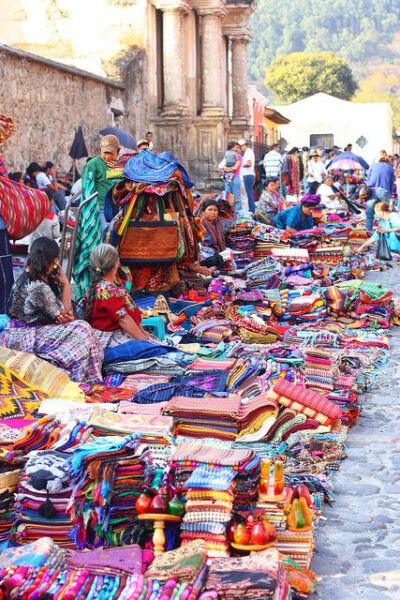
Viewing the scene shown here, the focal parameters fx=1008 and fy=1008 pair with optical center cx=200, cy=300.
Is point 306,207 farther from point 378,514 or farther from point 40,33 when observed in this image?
point 40,33

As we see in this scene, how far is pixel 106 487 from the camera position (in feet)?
14.8

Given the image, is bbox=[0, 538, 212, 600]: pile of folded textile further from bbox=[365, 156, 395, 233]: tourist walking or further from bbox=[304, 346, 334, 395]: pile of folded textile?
bbox=[365, 156, 395, 233]: tourist walking

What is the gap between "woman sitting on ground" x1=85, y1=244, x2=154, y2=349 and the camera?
7527mm

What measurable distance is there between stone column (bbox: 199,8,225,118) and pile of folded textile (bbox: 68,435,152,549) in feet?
66.9

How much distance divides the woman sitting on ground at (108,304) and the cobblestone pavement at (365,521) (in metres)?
1.88

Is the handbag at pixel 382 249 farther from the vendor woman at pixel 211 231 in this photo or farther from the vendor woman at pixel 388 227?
the vendor woman at pixel 211 231

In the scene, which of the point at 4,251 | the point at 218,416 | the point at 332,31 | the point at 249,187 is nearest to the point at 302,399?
the point at 218,416

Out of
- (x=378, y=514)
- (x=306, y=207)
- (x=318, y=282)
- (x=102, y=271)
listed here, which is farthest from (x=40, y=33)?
(x=378, y=514)

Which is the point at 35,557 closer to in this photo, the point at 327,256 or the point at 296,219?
the point at 327,256

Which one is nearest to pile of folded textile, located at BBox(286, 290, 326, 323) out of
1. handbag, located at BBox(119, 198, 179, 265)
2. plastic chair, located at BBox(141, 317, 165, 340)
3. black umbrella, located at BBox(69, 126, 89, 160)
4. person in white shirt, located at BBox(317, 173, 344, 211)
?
handbag, located at BBox(119, 198, 179, 265)

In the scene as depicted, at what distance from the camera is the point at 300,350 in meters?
7.80

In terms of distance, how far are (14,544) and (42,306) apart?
2.63m

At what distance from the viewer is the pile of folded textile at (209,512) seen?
4293 mm

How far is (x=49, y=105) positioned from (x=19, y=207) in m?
8.48
